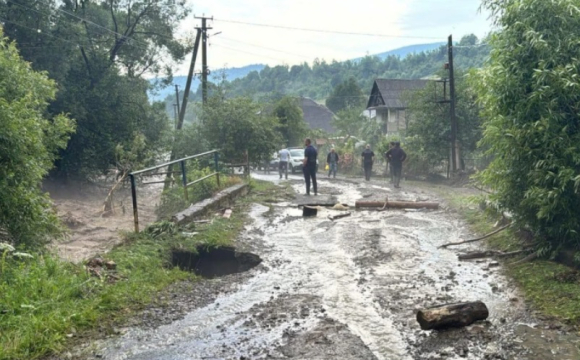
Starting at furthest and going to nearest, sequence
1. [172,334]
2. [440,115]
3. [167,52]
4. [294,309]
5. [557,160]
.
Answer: [167,52]
[440,115]
[557,160]
[294,309]
[172,334]

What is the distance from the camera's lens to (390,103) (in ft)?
158

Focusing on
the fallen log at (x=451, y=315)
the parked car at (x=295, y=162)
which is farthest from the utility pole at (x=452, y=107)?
the fallen log at (x=451, y=315)

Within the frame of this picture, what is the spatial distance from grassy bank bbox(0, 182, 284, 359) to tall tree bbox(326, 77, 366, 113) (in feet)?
203

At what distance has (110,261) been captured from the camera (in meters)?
6.80

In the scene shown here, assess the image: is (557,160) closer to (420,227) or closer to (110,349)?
(420,227)

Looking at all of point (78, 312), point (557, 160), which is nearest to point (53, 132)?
point (78, 312)

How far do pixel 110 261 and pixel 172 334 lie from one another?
2264 mm

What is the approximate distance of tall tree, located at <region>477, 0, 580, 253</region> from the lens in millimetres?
6520

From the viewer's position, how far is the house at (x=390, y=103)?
4822cm

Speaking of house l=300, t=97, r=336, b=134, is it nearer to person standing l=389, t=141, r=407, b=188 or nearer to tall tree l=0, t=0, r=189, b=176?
tall tree l=0, t=0, r=189, b=176

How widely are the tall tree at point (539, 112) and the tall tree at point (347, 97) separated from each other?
6046cm

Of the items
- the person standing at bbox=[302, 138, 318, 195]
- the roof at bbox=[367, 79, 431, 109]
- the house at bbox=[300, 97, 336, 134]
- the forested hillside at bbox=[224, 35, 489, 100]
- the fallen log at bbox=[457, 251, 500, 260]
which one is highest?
the forested hillside at bbox=[224, 35, 489, 100]

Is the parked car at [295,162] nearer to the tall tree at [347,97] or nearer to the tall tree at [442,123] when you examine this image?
the tall tree at [442,123]

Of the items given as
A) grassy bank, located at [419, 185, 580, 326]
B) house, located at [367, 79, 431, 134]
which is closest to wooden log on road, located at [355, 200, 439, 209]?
grassy bank, located at [419, 185, 580, 326]
